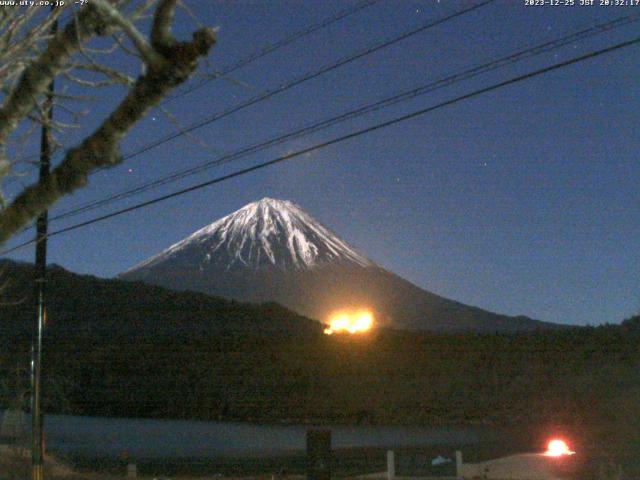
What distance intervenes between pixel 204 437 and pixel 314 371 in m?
13.7

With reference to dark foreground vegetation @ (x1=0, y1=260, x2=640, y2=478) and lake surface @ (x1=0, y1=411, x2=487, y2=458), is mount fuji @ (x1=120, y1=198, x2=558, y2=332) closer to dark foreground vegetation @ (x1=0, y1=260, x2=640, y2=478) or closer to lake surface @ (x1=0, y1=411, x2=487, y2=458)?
dark foreground vegetation @ (x1=0, y1=260, x2=640, y2=478)

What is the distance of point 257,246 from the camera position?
14188cm

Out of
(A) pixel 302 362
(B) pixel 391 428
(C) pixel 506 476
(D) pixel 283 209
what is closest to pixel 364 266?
(D) pixel 283 209

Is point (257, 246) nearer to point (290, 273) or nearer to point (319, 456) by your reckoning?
point (290, 273)

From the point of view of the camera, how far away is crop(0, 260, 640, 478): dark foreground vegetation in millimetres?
40094

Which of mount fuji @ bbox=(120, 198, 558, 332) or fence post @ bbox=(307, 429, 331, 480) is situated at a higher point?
mount fuji @ bbox=(120, 198, 558, 332)

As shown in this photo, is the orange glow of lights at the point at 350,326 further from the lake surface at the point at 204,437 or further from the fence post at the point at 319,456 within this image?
the fence post at the point at 319,456

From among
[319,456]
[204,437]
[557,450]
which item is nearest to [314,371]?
[204,437]

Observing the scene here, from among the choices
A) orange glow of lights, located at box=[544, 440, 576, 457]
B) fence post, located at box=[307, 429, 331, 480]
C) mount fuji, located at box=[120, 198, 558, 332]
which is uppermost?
mount fuji, located at box=[120, 198, 558, 332]

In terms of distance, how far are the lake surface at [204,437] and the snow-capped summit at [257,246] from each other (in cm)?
9101

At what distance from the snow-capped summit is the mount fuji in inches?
5.8

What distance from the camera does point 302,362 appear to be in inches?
1890

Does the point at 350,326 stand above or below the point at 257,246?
below

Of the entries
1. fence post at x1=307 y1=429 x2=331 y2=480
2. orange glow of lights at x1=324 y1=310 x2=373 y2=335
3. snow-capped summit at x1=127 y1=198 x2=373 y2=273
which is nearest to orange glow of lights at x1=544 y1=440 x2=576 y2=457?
fence post at x1=307 y1=429 x2=331 y2=480
